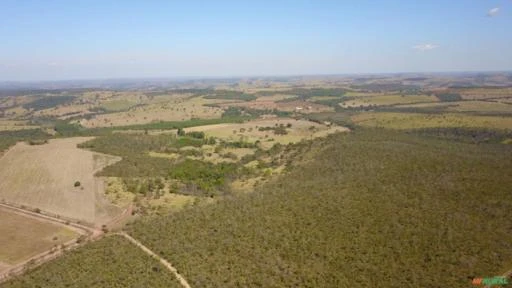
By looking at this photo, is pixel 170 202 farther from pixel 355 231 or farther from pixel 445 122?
pixel 445 122

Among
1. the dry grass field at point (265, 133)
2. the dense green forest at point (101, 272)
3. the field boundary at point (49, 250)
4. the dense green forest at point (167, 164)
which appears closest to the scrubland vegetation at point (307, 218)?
the dense green forest at point (101, 272)

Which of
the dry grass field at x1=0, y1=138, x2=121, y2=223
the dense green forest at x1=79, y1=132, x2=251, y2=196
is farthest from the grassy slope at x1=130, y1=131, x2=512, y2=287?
the dense green forest at x1=79, y1=132, x2=251, y2=196

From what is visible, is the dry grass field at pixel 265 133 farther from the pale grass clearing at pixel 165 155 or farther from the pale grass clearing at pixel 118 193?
the pale grass clearing at pixel 118 193

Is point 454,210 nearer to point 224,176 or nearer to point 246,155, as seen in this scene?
point 224,176

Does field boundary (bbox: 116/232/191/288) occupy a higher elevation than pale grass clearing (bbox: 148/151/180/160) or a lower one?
higher

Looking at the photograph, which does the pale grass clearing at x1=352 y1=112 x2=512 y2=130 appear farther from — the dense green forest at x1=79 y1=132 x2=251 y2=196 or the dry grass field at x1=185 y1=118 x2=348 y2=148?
the dense green forest at x1=79 y1=132 x2=251 y2=196

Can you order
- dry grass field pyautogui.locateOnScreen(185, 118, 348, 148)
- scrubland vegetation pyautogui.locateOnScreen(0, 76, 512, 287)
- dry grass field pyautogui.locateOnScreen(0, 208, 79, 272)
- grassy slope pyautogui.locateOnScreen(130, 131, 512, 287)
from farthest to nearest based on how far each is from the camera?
dry grass field pyautogui.locateOnScreen(185, 118, 348, 148) < dry grass field pyautogui.locateOnScreen(0, 208, 79, 272) < scrubland vegetation pyautogui.locateOnScreen(0, 76, 512, 287) < grassy slope pyautogui.locateOnScreen(130, 131, 512, 287)

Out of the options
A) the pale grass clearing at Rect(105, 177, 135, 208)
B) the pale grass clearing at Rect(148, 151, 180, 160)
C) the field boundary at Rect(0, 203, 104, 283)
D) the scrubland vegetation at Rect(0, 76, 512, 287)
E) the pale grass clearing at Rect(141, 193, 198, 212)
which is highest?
the scrubland vegetation at Rect(0, 76, 512, 287)
